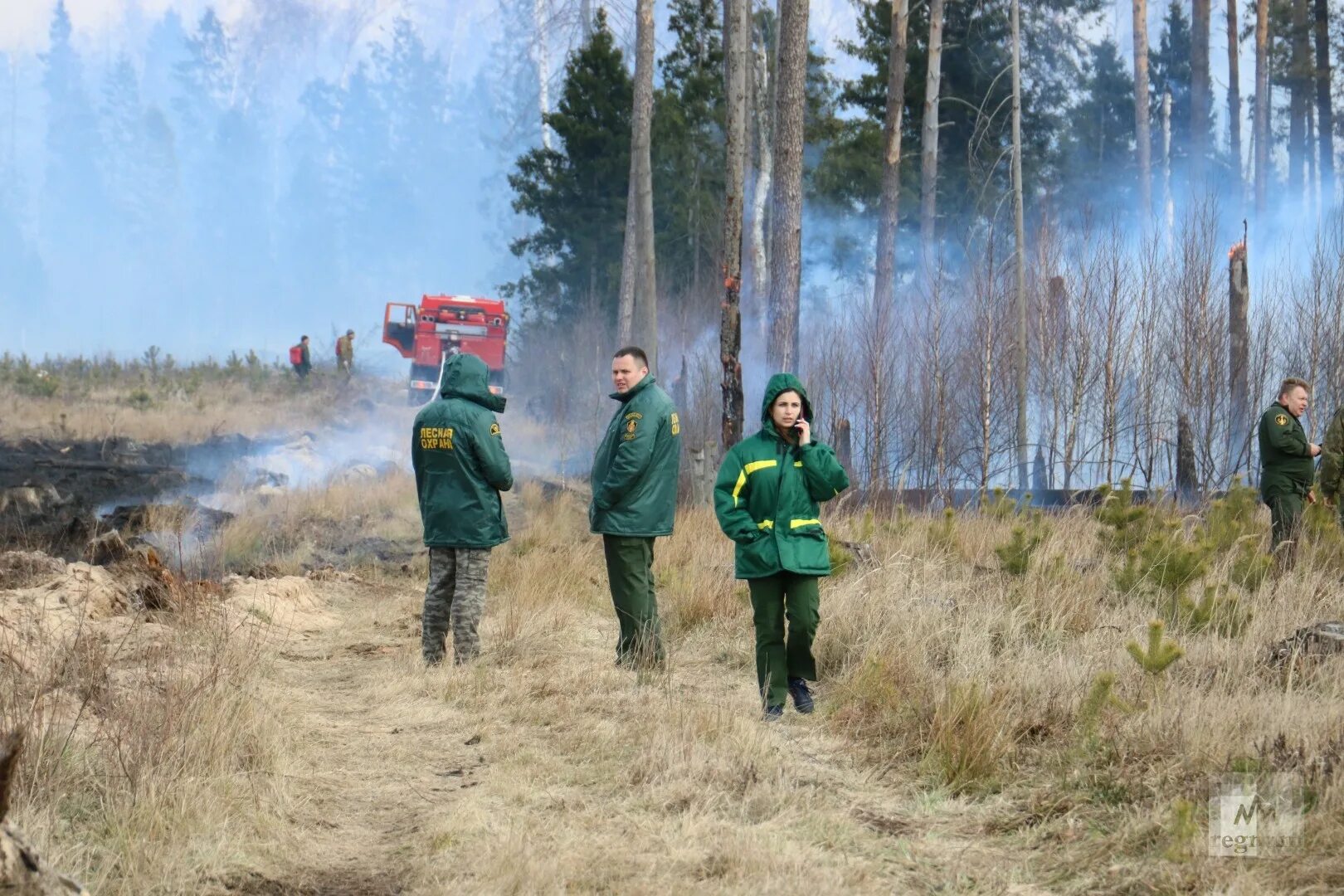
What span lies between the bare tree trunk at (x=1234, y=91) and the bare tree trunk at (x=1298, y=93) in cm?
137

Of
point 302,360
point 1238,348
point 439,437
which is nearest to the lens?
point 439,437

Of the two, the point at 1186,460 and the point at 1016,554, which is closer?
the point at 1016,554

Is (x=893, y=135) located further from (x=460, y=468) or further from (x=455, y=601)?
(x=455, y=601)

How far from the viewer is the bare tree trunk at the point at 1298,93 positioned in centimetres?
3103

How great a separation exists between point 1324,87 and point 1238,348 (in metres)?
21.7

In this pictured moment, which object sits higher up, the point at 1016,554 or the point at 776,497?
the point at 776,497

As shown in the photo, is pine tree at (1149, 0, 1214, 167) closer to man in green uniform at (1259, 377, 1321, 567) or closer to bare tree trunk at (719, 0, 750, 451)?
bare tree trunk at (719, 0, 750, 451)

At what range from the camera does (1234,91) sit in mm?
36188

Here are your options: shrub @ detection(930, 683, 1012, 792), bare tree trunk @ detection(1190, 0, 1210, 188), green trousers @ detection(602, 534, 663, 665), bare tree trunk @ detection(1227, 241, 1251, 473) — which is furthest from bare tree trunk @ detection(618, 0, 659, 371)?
bare tree trunk @ detection(1190, 0, 1210, 188)

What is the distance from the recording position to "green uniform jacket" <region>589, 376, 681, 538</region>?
691cm

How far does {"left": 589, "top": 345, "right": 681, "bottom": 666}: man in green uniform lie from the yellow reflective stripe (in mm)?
941

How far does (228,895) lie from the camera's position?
3.95 metres

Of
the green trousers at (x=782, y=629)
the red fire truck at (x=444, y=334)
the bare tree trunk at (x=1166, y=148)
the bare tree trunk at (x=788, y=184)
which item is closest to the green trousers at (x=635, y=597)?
the green trousers at (x=782, y=629)

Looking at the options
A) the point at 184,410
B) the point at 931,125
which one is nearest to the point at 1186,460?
the point at 931,125
